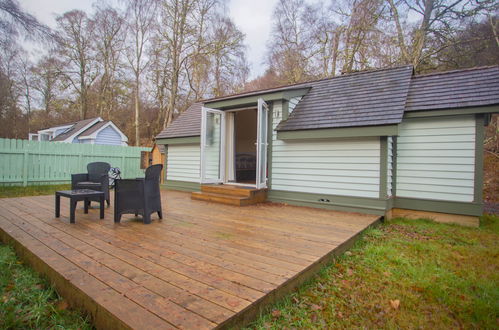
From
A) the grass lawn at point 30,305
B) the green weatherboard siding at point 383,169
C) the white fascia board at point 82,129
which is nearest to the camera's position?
the grass lawn at point 30,305

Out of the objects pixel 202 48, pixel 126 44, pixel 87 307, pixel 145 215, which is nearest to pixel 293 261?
pixel 87 307

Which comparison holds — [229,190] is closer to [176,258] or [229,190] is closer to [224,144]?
[224,144]

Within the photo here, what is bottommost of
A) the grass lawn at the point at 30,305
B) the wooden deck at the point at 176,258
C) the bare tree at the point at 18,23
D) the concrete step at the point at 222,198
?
the grass lawn at the point at 30,305

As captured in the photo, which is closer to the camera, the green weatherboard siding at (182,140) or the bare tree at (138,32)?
the green weatherboard siding at (182,140)

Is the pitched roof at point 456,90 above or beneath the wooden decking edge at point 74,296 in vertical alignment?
above

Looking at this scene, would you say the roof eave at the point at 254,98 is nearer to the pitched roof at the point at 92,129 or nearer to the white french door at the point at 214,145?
the white french door at the point at 214,145

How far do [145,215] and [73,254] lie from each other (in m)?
1.26

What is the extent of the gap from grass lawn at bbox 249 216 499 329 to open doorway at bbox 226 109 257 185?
154 inches

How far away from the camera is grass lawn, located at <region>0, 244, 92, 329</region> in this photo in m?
1.68

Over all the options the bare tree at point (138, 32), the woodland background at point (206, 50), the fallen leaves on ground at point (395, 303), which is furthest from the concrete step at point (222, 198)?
the bare tree at point (138, 32)

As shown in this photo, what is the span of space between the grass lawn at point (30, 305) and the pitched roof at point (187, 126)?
5.57 m

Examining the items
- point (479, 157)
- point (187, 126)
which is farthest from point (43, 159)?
point (479, 157)

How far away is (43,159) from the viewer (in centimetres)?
935

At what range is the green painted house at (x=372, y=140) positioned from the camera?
472 centimetres
